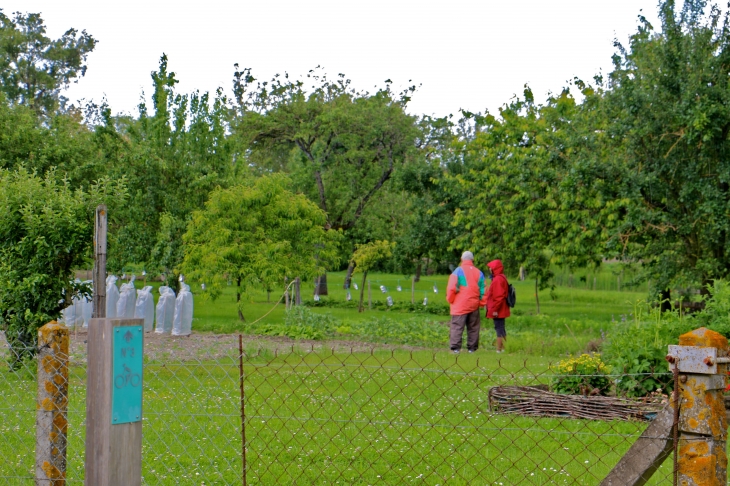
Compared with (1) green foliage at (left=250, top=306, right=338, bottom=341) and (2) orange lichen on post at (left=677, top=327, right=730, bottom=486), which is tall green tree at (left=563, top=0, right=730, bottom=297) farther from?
(2) orange lichen on post at (left=677, top=327, right=730, bottom=486)

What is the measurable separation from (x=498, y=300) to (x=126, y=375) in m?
10.6

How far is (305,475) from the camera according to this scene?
5.39m

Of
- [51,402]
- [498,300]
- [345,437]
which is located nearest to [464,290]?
[498,300]

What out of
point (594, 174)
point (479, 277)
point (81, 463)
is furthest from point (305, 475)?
point (594, 174)

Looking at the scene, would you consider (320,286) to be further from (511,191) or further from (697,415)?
(697,415)

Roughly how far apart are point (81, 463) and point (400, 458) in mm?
2360

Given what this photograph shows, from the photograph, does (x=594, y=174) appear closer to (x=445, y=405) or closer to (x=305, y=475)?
(x=445, y=405)

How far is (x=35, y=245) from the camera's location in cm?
998

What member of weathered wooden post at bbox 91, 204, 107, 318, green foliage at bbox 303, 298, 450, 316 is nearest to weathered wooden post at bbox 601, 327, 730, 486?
weathered wooden post at bbox 91, 204, 107, 318

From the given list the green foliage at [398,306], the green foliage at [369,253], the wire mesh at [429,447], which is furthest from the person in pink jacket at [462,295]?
the green foliage at [398,306]

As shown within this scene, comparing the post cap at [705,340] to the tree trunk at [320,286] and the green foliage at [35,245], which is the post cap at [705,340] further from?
the tree trunk at [320,286]

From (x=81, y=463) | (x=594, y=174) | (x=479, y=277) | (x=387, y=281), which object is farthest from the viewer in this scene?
(x=387, y=281)

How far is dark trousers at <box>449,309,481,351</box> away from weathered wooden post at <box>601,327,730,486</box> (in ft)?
31.1

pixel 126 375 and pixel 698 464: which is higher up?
pixel 126 375
